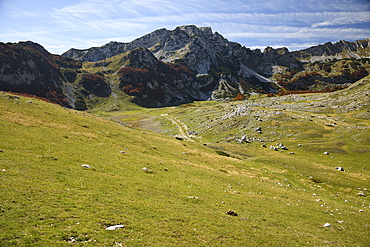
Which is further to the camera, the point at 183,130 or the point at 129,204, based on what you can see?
the point at 183,130

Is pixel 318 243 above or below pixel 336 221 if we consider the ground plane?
above

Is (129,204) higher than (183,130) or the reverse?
higher

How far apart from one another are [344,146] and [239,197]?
86045mm

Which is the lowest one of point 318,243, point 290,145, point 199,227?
point 290,145

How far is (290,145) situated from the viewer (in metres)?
96.6

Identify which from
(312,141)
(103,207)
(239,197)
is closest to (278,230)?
(239,197)

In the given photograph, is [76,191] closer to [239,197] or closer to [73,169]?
[73,169]

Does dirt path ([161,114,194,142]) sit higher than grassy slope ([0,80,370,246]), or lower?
lower

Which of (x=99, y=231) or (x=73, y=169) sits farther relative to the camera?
(x=73, y=169)

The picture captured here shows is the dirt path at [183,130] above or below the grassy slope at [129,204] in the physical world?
below

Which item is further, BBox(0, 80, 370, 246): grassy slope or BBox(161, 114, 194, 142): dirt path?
BBox(161, 114, 194, 142): dirt path

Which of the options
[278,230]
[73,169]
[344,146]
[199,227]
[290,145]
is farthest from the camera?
[290,145]

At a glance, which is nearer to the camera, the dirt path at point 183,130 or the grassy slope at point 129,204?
the grassy slope at point 129,204

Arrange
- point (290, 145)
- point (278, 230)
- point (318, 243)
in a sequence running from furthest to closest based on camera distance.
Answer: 1. point (290, 145)
2. point (278, 230)
3. point (318, 243)
